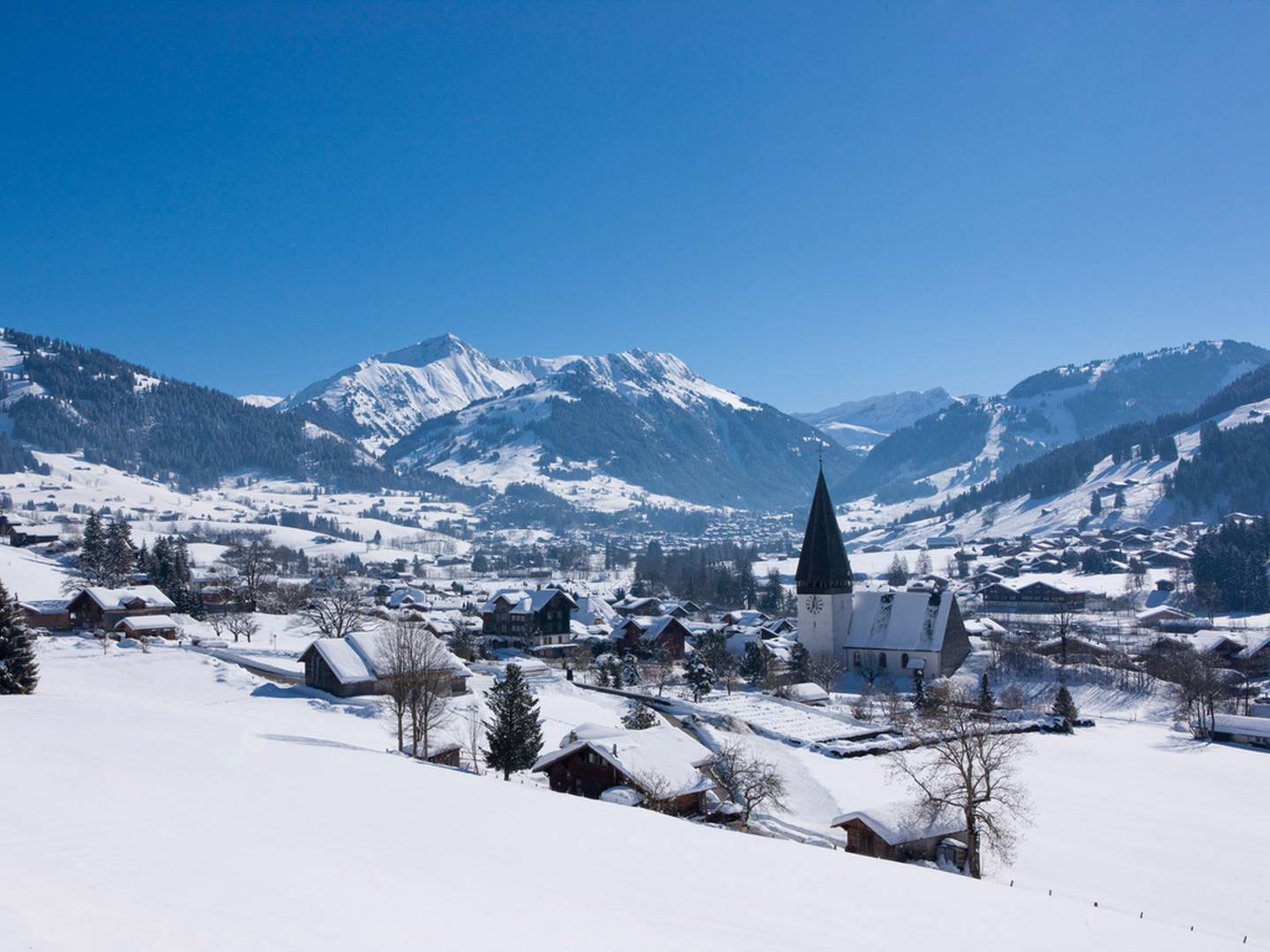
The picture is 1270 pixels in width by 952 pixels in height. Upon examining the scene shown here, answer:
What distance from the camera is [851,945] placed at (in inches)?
450

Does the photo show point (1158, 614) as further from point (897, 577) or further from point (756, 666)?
point (756, 666)

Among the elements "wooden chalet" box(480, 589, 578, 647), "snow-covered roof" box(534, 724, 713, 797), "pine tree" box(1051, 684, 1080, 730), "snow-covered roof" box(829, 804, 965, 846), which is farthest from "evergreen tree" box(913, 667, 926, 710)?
"wooden chalet" box(480, 589, 578, 647)

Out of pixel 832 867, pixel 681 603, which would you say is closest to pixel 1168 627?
pixel 681 603

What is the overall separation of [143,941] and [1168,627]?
99382 mm

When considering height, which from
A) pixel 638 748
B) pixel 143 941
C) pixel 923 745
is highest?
pixel 143 941

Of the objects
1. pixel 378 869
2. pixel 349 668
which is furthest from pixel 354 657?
pixel 378 869

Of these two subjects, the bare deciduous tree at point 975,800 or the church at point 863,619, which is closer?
the bare deciduous tree at point 975,800

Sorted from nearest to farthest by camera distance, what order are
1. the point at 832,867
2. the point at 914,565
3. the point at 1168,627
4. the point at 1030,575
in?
the point at 832,867
the point at 1168,627
the point at 1030,575
the point at 914,565

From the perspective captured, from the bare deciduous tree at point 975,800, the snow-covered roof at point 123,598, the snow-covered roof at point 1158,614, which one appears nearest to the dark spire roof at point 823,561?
the bare deciduous tree at point 975,800

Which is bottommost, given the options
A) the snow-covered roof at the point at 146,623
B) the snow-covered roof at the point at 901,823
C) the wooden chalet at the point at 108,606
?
the snow-covered roof at the point at 901,823

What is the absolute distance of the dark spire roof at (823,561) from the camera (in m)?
65.3

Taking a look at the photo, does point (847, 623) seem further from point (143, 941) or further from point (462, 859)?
point (143, 941)

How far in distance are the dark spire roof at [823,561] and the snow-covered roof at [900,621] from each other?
241 centimetres

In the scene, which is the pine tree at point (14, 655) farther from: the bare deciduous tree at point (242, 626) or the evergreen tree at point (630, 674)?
the evergreen tree at point (630, 674)
